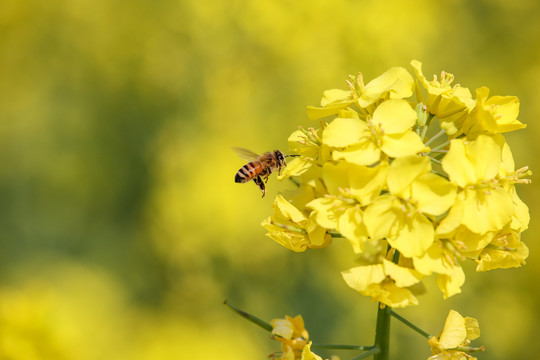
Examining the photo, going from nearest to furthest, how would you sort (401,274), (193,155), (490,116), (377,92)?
1. (401,274)
2. (490,116)
3. (377,92)
4. (193,155)

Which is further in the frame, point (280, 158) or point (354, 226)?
→ point (280, 158)

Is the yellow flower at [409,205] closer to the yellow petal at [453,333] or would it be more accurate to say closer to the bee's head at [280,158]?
the yellow petal at [453,333]

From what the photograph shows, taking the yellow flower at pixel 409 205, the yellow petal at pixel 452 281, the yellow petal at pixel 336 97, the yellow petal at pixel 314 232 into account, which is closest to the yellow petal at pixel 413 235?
the yellow flower at pixel 409 205

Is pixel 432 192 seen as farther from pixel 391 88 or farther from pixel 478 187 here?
pixel 391 88

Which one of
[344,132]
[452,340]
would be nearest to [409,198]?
[344,132]

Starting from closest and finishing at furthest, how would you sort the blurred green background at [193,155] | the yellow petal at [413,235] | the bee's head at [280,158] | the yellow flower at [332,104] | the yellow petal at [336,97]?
the yellow petal at [413,235], the yellow flower at [332,104], the yellow petal at [336,97], the bee's head at [280,158], the blurred green background at [193,155]

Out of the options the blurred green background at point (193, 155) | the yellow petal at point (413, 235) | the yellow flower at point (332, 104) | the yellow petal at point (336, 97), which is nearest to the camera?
the yellow petal at point (413, 235)
